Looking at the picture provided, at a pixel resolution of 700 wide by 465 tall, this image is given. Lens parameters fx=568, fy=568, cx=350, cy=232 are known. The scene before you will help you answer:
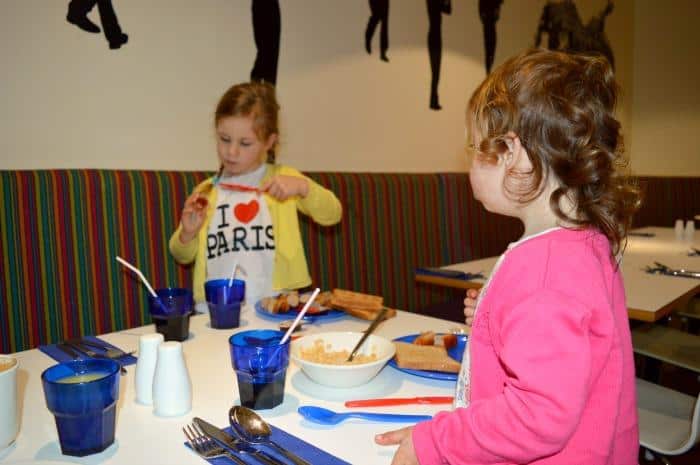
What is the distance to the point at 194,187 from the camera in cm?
233

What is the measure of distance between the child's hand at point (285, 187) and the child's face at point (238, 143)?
0.27m

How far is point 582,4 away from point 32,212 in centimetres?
502

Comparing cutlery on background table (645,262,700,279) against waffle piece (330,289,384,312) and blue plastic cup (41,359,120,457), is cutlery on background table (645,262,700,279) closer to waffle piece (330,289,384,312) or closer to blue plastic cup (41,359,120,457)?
waffle piece (330,289,384,312)

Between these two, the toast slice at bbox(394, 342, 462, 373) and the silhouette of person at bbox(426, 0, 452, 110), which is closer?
the toast slice at bbox(394, 342, 462, 373)

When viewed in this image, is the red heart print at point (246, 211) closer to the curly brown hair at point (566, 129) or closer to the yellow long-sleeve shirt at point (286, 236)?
the yellow long-sleeve shirt at point (286, 236)

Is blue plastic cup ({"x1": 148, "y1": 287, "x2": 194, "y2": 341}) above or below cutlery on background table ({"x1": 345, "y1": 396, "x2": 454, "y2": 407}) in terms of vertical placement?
above

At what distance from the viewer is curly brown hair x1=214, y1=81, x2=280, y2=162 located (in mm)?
2143

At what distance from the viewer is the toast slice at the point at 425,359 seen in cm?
108

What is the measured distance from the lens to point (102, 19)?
88.5 inches

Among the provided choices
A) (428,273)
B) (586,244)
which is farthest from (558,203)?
(428,273)

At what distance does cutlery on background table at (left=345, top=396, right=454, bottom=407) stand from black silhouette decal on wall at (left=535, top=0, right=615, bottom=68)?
4457 millimetres

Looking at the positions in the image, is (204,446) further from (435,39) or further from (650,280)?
(435,39)

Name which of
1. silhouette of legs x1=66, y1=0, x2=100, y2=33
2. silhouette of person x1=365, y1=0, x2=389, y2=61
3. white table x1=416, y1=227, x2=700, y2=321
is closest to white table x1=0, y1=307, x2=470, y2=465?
white table x1=416, y1=227, x2=700, y2=321

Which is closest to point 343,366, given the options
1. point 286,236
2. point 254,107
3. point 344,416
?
point 344,416
